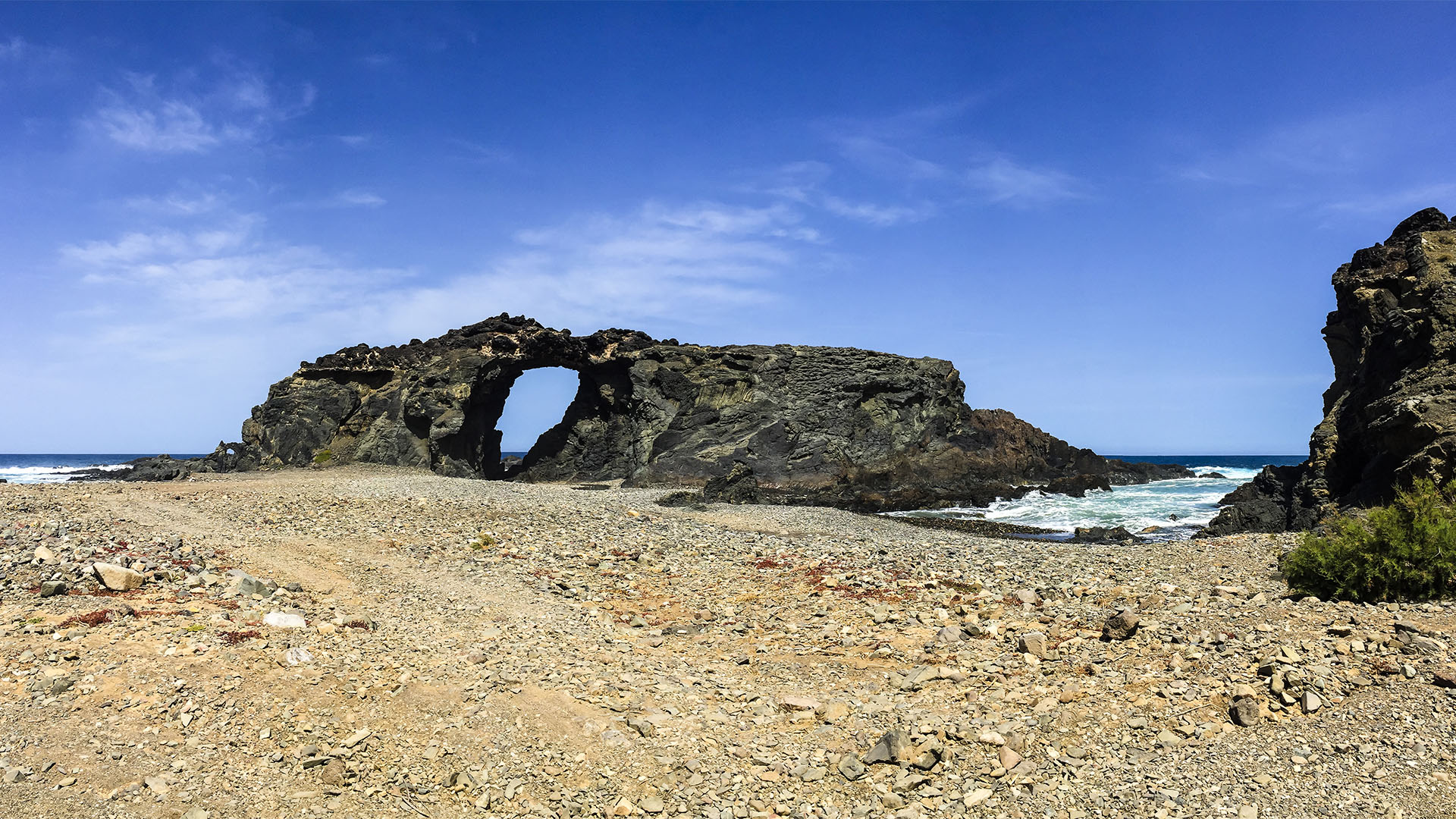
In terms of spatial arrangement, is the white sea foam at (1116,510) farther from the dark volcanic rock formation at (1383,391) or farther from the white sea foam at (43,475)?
the white sea foam at (43,475)

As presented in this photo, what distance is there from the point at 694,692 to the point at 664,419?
3903cm

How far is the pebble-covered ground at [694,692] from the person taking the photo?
6516mm

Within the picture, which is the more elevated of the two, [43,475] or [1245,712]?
[43,475]

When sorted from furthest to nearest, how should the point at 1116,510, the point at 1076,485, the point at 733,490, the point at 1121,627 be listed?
1. the point at 1076,485
2. the point at 1116,510
3. the point at 733,490
4. the point at 1121,627

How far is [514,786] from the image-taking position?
22.3 feet

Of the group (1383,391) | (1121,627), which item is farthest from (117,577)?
(1383,391)

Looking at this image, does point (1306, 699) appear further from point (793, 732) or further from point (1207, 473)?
point (1207, 473)

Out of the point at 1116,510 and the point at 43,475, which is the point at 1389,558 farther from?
the point at 43,475

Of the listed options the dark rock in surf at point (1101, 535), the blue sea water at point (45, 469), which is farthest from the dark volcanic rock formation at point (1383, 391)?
the blue sea water at point (45, 469)

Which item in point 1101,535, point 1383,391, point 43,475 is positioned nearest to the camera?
point 1383,391

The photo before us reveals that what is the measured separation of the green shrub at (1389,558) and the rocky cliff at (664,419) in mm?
27600

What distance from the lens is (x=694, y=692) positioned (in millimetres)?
8938

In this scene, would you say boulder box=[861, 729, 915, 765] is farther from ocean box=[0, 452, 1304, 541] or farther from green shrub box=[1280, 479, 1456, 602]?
ocean box=[0, 452, 1304, 541]

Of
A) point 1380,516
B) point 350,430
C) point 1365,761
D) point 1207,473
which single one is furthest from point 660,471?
point 1207,473
